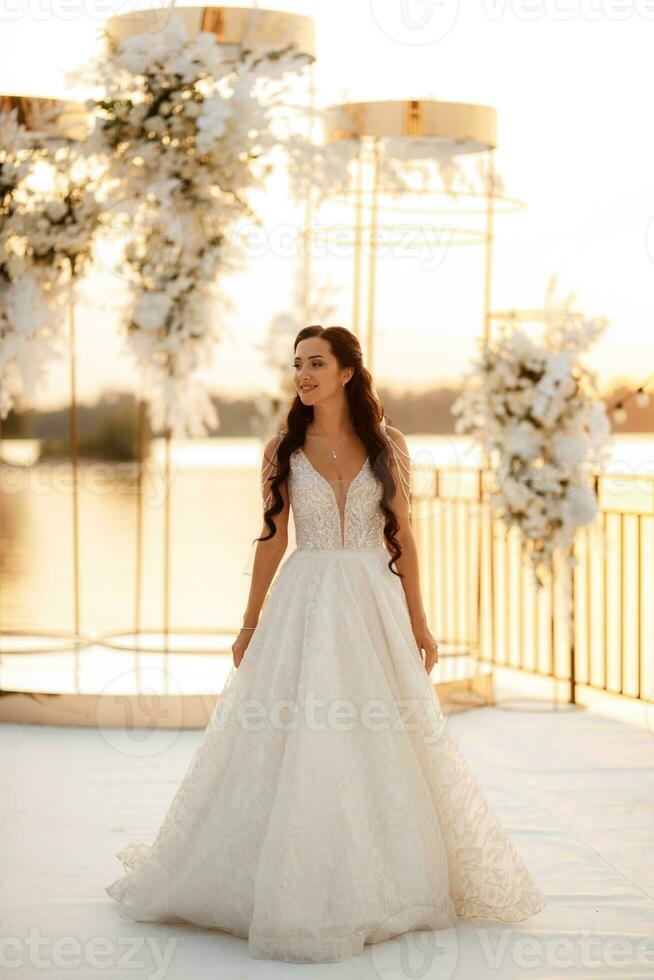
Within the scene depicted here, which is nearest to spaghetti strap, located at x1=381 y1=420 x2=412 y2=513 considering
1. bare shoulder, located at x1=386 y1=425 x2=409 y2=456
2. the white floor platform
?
bare shoulder, located at x1=386 y1=425 x2=409 y2=456

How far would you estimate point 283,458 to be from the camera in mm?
Answer: 3562

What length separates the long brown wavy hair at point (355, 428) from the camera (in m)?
3.54

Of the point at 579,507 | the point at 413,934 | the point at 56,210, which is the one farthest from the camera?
the point at 579,507

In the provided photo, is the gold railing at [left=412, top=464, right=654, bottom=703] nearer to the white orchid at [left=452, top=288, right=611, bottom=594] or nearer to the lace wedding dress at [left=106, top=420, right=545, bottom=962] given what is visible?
the white orchid at [left=452, top=288, right=611, bottom=594]

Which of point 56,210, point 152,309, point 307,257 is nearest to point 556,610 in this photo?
point 307,257

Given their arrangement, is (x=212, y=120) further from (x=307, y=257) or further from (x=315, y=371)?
(x=315, y=371)

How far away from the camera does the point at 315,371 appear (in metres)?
3.53

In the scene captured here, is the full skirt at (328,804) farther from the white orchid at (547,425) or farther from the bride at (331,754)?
the white orchid at (547,425)

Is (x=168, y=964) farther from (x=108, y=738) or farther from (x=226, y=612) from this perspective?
(x=226, y=612)

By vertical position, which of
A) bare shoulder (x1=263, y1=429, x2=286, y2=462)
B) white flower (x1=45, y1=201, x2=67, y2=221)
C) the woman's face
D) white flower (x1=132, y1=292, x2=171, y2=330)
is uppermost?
white flower (x1=45, y1=201, x2=67, y2=221)

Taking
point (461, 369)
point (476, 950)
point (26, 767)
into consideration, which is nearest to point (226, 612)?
point (461, 369)

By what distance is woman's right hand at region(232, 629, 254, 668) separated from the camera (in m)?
3.53

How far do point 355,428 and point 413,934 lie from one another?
128cm

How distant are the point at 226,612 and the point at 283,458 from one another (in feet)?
18.7
